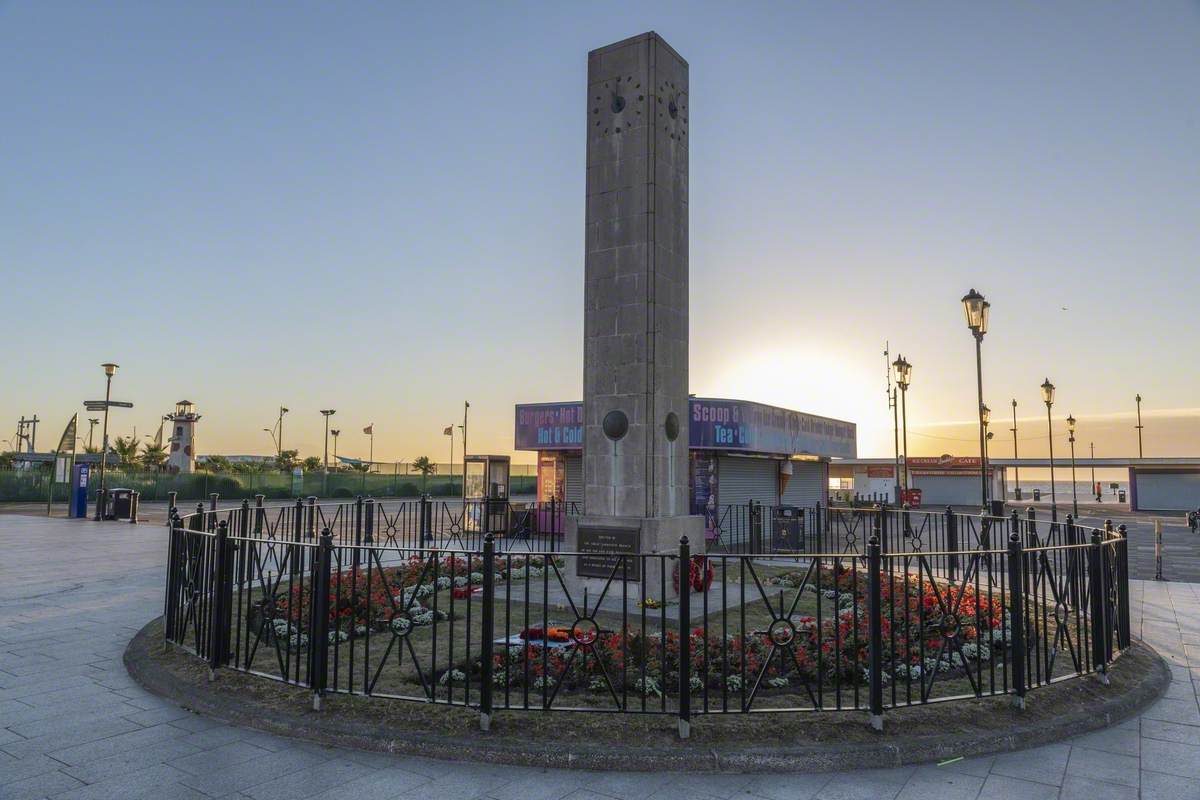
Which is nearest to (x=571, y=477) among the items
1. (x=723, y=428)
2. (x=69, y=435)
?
→ (x=723, y=428)

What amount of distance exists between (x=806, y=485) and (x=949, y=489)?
36.2 metres

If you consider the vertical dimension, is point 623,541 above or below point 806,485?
below

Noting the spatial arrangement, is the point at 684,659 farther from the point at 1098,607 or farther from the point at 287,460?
the point at 287,460

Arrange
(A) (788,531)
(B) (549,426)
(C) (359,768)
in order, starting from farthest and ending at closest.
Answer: (B) (549,426)
(A) (788,531)
(C) (359,768)

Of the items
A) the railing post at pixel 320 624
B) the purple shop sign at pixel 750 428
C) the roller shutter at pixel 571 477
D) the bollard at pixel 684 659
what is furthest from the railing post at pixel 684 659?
the roller shutter at pixel 571 477

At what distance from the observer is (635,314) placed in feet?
38.8

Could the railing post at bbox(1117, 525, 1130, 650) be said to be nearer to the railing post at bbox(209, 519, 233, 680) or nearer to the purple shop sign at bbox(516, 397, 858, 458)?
the railing post at bbox(209, 519, 233, 680)

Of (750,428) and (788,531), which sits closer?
(788,531)

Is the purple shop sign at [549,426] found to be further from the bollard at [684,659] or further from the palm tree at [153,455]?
the palm tree at [153,455]

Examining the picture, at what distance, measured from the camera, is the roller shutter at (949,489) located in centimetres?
5947

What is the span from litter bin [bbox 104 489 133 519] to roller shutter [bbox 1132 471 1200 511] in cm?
6087

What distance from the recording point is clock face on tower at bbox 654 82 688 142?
12.3 metres

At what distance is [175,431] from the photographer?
269ft

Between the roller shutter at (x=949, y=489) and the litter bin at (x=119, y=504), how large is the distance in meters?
52.9
